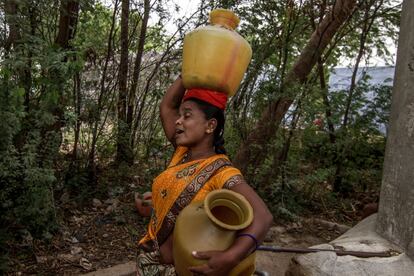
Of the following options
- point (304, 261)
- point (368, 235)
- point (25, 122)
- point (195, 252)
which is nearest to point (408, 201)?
point (368, 235)

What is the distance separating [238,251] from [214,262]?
87 mm

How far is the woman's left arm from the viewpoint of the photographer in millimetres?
1491

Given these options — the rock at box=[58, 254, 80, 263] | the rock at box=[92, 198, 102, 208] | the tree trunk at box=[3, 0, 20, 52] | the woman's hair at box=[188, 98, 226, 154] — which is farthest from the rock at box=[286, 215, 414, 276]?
the tree trunk at box=[3, 0, 20, 52]

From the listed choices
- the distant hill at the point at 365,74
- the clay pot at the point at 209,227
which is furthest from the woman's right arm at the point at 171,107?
the distant hill at the point at 365,74

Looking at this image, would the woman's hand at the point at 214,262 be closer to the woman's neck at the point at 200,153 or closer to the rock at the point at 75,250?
the woman's neck at the point at 200,153

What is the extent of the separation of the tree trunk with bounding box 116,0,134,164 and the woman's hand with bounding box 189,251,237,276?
12.0 ft

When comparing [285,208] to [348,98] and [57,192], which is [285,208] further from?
[57,192]

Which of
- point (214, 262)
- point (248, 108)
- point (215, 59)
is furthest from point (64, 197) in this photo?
point (214, 262)

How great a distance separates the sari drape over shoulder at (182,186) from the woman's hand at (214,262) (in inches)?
10.8

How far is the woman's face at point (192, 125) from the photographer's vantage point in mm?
1868

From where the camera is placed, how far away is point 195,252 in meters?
1.51

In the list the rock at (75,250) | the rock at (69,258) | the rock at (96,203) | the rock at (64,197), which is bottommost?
the rock at (69,258)

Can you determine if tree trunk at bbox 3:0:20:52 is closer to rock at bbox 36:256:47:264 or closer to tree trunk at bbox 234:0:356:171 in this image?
rock at bbox 36:256:47:264

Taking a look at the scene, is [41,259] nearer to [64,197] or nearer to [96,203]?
[64,197]
